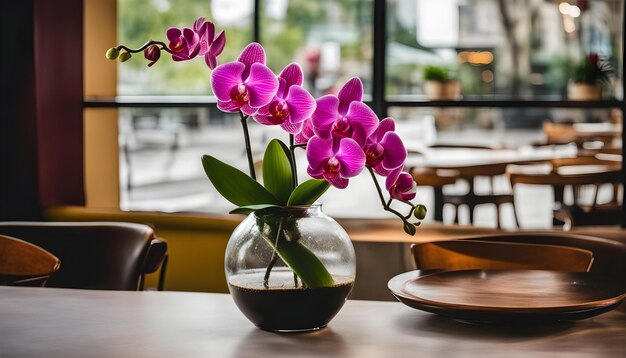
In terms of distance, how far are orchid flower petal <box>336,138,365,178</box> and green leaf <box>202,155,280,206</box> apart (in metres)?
0.20

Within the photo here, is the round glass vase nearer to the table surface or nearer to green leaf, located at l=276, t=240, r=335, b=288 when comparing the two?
green leaf, located at l=276, t=240, r=335, b=288

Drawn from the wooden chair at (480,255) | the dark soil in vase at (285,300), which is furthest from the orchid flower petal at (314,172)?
the wooden chair at (480,255)

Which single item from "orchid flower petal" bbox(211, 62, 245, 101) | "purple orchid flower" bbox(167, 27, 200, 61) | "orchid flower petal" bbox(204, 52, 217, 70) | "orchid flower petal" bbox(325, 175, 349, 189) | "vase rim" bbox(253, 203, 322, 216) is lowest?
"vase rim" bbox(253, 203, 322, 216)

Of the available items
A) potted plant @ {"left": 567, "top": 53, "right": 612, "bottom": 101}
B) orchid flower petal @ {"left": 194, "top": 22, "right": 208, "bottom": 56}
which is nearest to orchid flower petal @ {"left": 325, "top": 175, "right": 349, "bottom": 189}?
orchid flower petal @ {"left": 194, "top": 22, "right": 208, "bottom": 56}

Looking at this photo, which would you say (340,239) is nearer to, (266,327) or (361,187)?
(266,327)

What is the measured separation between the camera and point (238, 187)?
5.58 feet

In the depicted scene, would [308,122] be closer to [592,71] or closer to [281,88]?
[281,88]

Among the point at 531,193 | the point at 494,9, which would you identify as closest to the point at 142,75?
the point at 494,9

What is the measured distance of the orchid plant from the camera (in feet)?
5.08

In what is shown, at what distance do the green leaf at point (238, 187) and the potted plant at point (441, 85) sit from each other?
3498 mm

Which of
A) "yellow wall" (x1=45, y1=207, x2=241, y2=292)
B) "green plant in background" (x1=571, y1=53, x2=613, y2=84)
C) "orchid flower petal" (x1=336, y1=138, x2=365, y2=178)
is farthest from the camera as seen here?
"green plant in background" (x1=571, y1=53, x2=613, y2=84)

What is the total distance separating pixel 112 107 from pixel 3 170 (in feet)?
1.85

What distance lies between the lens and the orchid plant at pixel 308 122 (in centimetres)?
155

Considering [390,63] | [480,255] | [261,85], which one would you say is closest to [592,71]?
[390,63]
